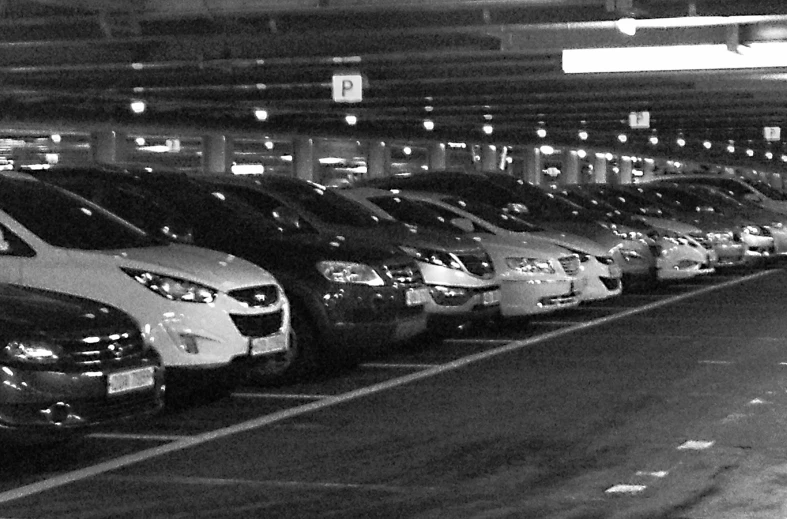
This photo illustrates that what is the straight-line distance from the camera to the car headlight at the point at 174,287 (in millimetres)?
10188

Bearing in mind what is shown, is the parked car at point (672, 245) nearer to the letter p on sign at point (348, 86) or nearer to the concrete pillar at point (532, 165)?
the letter p on sign at point (348, 86)

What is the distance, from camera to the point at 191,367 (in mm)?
10109

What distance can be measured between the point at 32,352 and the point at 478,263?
274 inches

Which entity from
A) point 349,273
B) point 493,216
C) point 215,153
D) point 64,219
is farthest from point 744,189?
point 64,219

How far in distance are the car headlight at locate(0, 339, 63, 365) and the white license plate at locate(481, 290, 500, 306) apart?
22.2 ft

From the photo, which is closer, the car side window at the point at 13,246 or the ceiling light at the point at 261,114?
the car side window at the point at 13,246

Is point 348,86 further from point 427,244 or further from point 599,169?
point 599,169

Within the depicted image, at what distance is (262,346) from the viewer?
10672mm

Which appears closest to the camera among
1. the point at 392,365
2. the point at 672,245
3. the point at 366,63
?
the point at 392,365

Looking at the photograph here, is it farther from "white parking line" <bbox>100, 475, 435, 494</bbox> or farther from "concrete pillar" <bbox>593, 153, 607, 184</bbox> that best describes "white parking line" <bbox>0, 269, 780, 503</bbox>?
"concrete pillar" <bbox>593, 153, 607, 184</bbox>

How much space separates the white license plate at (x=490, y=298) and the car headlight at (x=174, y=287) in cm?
458

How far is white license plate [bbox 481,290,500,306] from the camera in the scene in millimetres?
14492

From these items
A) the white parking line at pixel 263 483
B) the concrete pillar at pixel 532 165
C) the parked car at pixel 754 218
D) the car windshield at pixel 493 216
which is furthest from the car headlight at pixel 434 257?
the concrete pillar at pixel 532 165

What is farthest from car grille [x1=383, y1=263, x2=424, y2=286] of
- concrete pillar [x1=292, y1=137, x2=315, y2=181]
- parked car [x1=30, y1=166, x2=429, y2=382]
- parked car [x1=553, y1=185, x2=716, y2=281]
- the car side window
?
concrete pillar [x1=292, y1=137, x2=315, y2=181]
